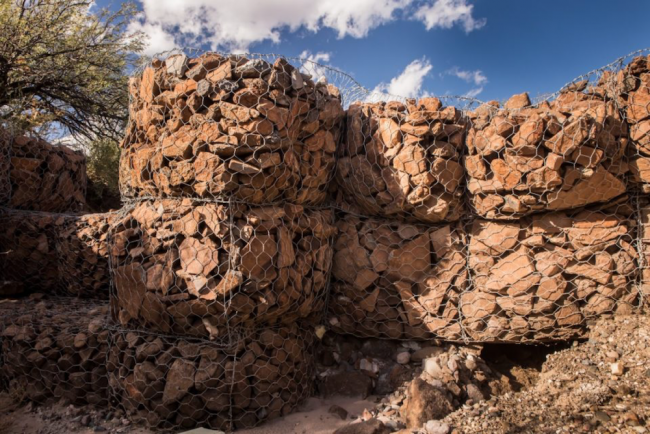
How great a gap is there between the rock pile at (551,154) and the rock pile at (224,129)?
1018 millimetres

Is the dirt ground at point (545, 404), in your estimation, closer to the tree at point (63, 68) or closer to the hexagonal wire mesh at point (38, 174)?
the hexagonal wire mesh at point (38, 174)

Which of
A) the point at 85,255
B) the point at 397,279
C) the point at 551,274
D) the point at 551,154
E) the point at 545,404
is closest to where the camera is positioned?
the point at 545,404

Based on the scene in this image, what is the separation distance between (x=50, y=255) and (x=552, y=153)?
3898 millimetres

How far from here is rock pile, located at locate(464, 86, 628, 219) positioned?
7.30 ft

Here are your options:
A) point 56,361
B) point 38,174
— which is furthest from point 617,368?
point 38,174

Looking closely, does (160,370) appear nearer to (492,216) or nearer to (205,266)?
(205,266)

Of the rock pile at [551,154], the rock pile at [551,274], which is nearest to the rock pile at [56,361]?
the rock pile at [551,274]

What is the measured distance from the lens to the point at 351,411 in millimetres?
2357

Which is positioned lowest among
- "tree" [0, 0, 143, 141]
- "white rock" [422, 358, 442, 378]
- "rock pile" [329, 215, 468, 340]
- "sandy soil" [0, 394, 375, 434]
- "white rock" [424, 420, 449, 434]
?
"sandy soil" [0, 394, 375, 434]

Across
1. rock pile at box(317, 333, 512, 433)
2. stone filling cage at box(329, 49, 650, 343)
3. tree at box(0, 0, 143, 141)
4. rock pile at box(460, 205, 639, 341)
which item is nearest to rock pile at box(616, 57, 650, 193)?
stone filling cage at box(329, 49, 650, 343)

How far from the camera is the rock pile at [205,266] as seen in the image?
7.13 ft

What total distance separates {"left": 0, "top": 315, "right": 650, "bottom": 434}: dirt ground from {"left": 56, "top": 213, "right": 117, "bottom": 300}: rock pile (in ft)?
3.36

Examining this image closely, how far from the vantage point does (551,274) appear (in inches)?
95.3

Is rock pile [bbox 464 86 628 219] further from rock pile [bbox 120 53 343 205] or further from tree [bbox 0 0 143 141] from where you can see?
tree [bbox 0 0 143 141]
